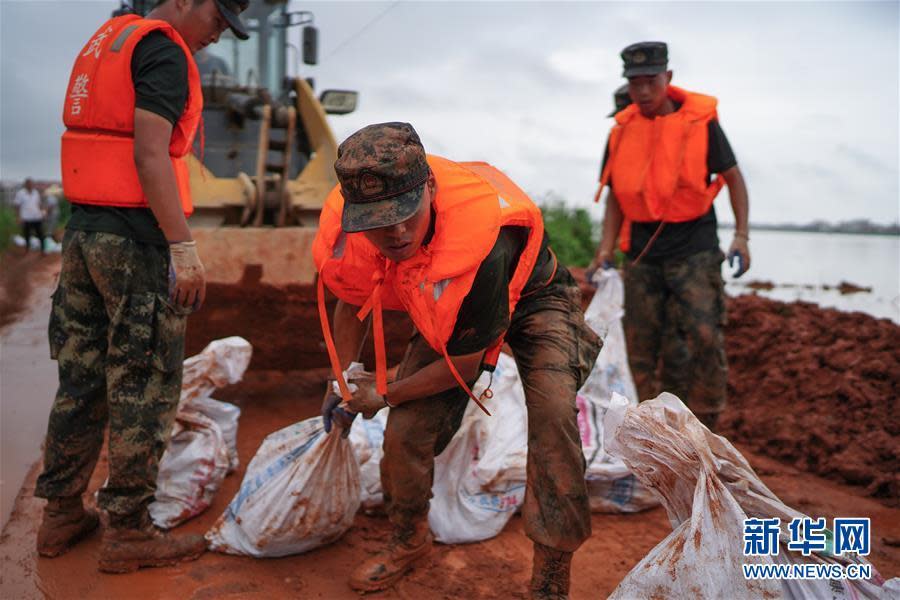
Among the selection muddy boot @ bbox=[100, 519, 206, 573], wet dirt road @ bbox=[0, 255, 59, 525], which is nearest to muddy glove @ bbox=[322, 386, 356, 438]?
muddy boot @ bbox=[100, 519, 206, 573]

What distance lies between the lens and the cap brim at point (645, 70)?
11.5 ft

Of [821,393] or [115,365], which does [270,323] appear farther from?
[821,393]

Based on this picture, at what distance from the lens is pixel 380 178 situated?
1.87 meters

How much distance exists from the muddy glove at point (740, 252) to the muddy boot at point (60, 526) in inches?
118

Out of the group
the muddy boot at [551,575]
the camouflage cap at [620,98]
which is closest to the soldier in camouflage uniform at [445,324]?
the muddy boot at [551,575]

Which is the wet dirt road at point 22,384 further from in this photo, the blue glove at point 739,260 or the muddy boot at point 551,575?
the blue glove at point 739,260

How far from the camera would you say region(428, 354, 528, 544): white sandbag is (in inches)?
116

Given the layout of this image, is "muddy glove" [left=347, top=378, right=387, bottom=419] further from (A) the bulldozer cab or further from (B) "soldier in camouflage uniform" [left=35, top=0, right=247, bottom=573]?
(A) the bulldozer cab

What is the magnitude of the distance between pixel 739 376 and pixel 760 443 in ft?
3.70

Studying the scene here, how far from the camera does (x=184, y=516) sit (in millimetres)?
3014

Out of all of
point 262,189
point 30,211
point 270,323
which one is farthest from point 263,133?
point 30,211

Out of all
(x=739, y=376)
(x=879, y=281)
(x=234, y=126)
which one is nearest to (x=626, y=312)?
(x=739, y=376)

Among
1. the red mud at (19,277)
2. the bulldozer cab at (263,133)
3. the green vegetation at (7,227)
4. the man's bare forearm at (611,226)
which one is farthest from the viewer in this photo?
the green vegetation at (7,227)

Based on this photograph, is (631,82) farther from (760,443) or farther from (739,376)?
(739,376)
